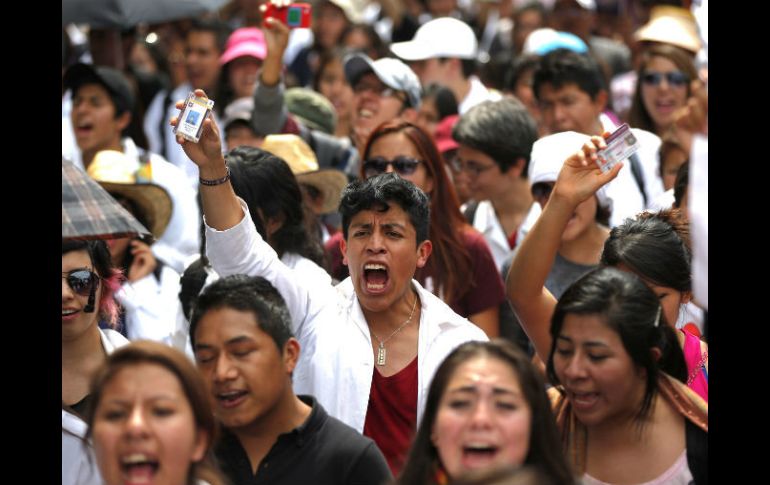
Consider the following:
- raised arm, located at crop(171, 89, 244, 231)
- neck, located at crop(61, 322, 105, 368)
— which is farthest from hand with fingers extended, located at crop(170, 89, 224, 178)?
neck, located at crop(61, 322, 105, 368)

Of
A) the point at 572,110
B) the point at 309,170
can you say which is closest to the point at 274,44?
the point at 309,170

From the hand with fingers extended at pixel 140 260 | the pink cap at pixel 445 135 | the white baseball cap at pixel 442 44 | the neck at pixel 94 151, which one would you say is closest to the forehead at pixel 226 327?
the hand with fingers extended at pixel 140 260

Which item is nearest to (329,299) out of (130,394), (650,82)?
(130,394)

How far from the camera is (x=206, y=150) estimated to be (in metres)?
4.89

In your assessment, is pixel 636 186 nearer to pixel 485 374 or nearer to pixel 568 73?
pixel 568 73

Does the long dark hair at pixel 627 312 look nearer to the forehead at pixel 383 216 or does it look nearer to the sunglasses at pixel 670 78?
the forehead at pixel 383 216

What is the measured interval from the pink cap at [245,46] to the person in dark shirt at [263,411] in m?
5.61

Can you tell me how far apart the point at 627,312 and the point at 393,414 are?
0.99 meters

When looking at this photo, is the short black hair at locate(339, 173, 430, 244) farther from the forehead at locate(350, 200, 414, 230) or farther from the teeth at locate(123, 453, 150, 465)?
the teeth at locate(123, 453, 150, 465)

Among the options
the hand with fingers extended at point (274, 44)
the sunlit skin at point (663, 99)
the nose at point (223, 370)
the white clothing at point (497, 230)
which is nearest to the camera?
the nose at point (223, 370)

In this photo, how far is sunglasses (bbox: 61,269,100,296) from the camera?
16.1ft

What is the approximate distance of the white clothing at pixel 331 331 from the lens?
4891 millimetres

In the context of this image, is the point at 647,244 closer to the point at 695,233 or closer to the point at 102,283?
the point at 695,233

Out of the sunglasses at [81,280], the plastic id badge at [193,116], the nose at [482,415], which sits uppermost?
the plastic id badge at [193,116]
